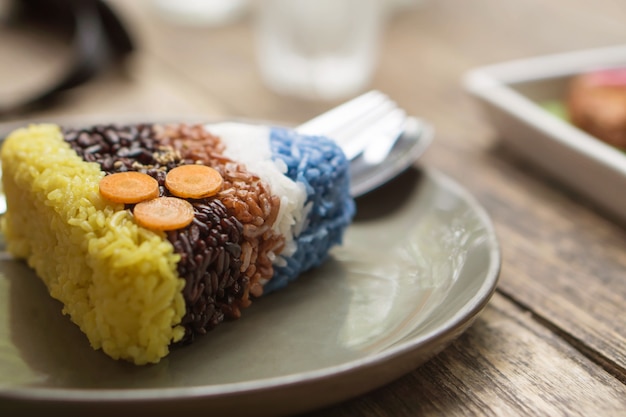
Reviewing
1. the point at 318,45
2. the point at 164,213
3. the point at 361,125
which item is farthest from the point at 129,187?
the point at 318,45

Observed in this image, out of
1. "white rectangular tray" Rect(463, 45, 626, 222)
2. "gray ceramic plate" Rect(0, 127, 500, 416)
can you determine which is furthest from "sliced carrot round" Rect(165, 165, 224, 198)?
"white rectangular tray" Rect(463, 45, 626, 222)

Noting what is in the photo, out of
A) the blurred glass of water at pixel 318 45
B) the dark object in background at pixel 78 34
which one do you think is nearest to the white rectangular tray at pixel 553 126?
the blurred glass of water at pixel 318 45

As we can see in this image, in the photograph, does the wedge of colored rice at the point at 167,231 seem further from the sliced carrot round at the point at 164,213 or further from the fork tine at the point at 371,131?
the fork tine at the point at 371,131

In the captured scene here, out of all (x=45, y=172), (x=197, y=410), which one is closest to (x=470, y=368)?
(x=197, y=410)

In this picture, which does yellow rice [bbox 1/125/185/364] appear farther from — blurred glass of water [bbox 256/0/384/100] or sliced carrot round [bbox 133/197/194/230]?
blurred glass of water [bbox 256/0/384/100]

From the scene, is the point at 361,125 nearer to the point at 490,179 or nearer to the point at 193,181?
the point at 490,179

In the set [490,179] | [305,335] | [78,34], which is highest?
[78,34]

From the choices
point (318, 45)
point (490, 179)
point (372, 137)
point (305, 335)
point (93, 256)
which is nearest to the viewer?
point (93, 256)
